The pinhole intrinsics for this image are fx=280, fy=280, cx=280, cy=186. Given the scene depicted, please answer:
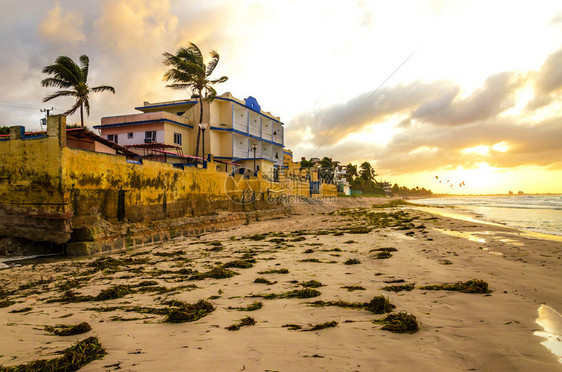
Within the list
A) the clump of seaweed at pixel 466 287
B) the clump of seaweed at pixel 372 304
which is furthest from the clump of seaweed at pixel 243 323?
the clump of seaweed at pixel 466 287

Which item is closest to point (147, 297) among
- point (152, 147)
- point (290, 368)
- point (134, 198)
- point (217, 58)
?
point (290, 368)

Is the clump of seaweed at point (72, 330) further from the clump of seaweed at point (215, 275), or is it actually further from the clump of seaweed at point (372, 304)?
the clump of seaweed at point (372, 304)

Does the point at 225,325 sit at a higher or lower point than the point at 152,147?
lower

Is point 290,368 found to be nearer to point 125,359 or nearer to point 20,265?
point 125,359

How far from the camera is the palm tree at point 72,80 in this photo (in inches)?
953

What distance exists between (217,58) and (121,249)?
79.2 feet

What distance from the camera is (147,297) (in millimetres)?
5051

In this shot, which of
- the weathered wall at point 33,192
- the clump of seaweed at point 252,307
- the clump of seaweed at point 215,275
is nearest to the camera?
the clump of seaweed at point 252,307

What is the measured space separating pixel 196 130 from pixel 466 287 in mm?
30566

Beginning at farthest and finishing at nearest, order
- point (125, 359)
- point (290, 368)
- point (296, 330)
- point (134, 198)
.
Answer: point (134, 198) < point (296, 330) < point (125, 359) < point (290, 368)

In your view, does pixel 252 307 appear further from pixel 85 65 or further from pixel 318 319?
pixel 85 65

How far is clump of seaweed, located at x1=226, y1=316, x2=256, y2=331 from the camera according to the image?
3.46m

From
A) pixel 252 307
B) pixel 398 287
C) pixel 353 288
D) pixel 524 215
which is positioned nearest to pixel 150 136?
pixel 252 307

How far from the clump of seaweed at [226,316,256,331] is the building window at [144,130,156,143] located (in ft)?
92.4
